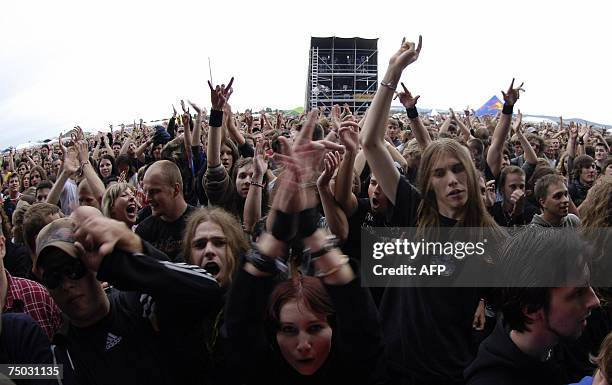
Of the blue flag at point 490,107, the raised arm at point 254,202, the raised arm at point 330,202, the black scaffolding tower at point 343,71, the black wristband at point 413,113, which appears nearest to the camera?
the raised arm at point 330,202

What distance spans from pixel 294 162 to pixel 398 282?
3.52 ft

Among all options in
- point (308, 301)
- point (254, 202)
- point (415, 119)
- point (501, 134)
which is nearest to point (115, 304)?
point (308, 301)

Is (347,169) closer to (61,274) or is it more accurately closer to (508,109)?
(61,274)

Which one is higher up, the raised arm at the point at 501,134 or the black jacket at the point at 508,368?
the raised arm at the point at 501,134

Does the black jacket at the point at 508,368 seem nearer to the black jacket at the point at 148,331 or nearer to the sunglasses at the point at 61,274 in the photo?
the black jacket at the point at 148,331

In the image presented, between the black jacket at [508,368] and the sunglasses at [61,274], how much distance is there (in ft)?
4.29

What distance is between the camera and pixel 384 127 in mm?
2717

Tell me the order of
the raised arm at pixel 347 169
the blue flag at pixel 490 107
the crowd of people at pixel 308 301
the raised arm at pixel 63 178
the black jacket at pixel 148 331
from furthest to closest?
the blue flag at pixel 490 107 → the raised arm at pixel 63 178 → the raised arm at pixel 347 169 → the black jacket at pixel 148 331 → the crowd of people at pixel 308 301

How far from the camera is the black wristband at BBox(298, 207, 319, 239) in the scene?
150 centimetres

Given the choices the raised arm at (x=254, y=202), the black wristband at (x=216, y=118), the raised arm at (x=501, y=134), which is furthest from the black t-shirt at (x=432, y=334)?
the raised arm at (x=501, y=134)

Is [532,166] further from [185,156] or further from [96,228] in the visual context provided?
[96,228]

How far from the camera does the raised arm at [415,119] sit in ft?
14.8

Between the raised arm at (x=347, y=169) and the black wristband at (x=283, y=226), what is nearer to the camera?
the black wristband at (x=283, y=226)

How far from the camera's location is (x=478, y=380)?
1.64 meters
